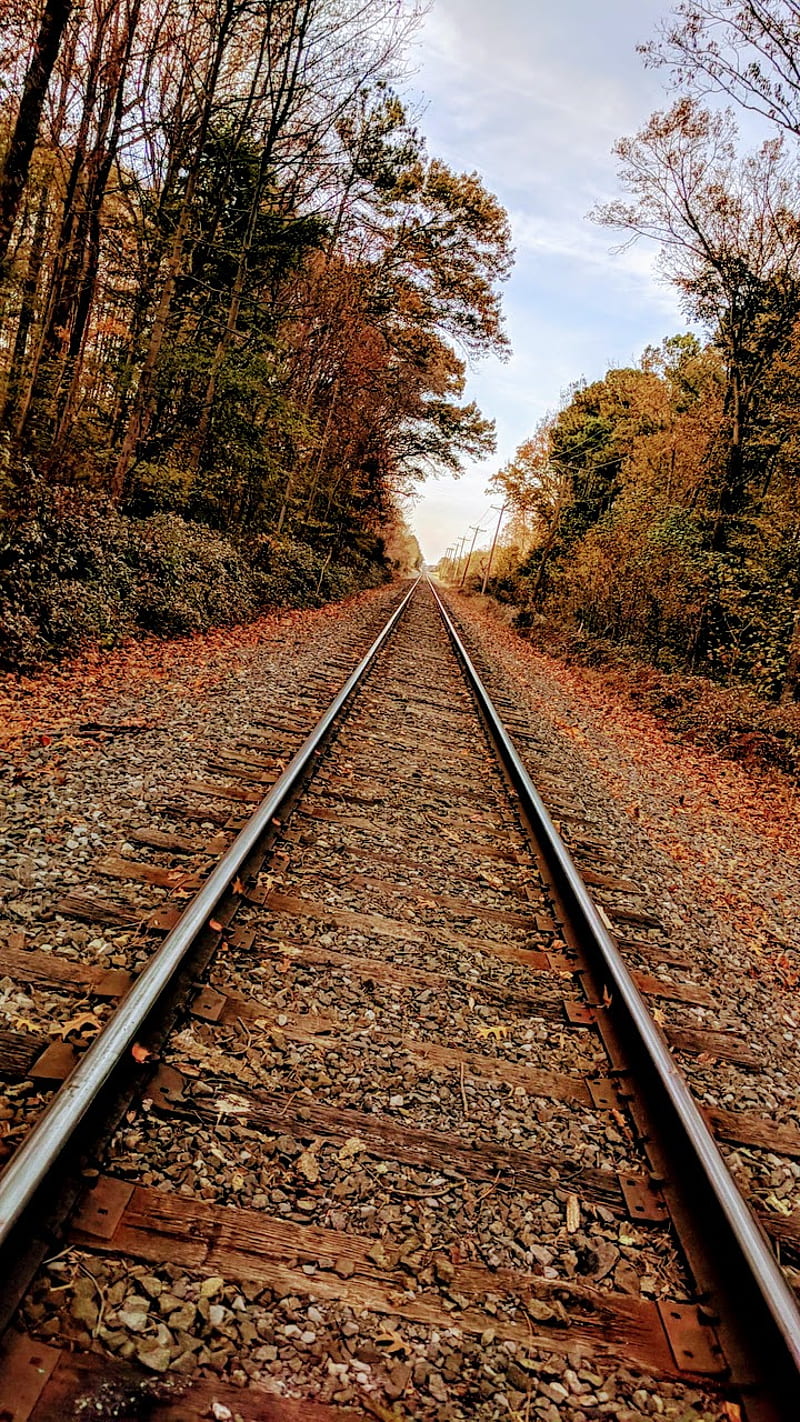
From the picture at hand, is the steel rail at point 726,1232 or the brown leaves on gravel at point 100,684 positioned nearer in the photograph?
the steel rail at point 726,1232

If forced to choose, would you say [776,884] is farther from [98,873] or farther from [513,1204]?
[98,873]

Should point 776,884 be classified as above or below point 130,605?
below

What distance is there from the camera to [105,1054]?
2084 mm

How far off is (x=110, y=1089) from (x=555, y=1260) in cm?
127

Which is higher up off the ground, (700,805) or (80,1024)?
(700,805)

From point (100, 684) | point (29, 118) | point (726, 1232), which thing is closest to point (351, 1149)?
point (726, 1232)

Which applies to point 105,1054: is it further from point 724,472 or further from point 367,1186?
point 724,472

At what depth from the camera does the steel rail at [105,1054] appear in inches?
64.4

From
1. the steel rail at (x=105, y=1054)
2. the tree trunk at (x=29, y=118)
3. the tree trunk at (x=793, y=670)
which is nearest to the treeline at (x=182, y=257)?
the tree trunk at (x=29, y=118)

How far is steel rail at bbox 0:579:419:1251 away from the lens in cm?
163

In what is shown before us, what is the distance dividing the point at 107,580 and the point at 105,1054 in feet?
25.2

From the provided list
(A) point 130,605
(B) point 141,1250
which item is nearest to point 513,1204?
(B) point 141,1250

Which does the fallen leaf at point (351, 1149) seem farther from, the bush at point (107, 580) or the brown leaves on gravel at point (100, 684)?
the bush at point (107, 580)

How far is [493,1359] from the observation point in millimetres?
1714
